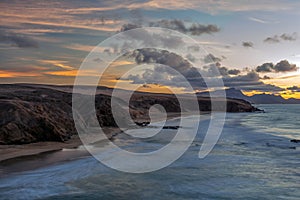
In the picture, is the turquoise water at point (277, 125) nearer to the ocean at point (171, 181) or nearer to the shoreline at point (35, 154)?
the ocean at point (171, 181)

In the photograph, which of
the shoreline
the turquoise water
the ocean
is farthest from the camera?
the turquoise water

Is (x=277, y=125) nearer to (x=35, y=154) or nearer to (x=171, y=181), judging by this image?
(x=171, y=181)

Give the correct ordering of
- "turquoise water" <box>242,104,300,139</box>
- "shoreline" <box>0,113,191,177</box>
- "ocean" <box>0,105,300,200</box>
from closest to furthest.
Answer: "ocean" <box>0,105,300,200</box>, "shoreline" <box>0,113,191,177</box>, "turquoise water" <box>242,104,300,139</box>

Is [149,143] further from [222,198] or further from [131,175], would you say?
[222,198]

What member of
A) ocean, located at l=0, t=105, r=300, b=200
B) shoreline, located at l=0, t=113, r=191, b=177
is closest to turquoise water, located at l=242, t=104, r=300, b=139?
ocean, located at l=0, t=105, r=300, b=200

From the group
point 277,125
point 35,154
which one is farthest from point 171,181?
point 277,125

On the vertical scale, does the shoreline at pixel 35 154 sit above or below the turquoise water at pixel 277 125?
above

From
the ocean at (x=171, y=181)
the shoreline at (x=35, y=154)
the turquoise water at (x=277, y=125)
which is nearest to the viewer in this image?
the ocean at (x=171, y=181)

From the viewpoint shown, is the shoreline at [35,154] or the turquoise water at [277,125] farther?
the turquoise water at [277,125]

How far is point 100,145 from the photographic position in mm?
28078

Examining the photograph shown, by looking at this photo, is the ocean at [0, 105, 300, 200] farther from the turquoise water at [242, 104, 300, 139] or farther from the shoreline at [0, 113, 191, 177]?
the turquoise water at [242, 104, 300, 139]

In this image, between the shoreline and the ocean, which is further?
the shoreline

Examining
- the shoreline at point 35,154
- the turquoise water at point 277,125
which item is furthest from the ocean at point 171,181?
the turquoise water at point 277,125

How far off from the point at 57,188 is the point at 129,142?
15808mm
